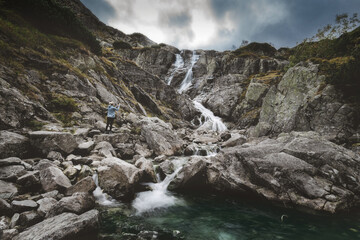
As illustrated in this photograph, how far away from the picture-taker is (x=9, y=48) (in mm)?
16875

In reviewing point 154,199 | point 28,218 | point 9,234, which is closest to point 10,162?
point 28,218

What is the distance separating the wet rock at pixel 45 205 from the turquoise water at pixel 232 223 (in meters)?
1.99

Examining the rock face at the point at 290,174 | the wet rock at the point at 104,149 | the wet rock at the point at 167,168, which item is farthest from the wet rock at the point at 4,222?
the wet rock at the point at 167,168

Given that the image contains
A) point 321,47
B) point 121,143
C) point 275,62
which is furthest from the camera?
point 275,62

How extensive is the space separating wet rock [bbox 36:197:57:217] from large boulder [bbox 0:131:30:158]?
13.9ft

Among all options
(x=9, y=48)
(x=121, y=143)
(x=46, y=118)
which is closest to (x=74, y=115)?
(x=46, y=118)

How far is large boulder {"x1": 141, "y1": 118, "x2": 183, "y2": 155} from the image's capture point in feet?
53.2

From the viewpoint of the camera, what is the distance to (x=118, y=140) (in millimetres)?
14719

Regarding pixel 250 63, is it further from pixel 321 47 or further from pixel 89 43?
pixel 89 43

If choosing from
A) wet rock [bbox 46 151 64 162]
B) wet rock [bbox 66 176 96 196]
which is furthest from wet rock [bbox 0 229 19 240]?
wet rock [bbox 46 151 64 162]

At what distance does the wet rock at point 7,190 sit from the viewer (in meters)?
6.09

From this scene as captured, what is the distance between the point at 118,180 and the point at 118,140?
6.69 meters

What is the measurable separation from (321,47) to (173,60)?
57542 millimetres

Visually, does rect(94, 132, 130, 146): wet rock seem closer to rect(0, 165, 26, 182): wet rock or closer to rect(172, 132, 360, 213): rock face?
rect(0, 165, 26, 182): wet rock
